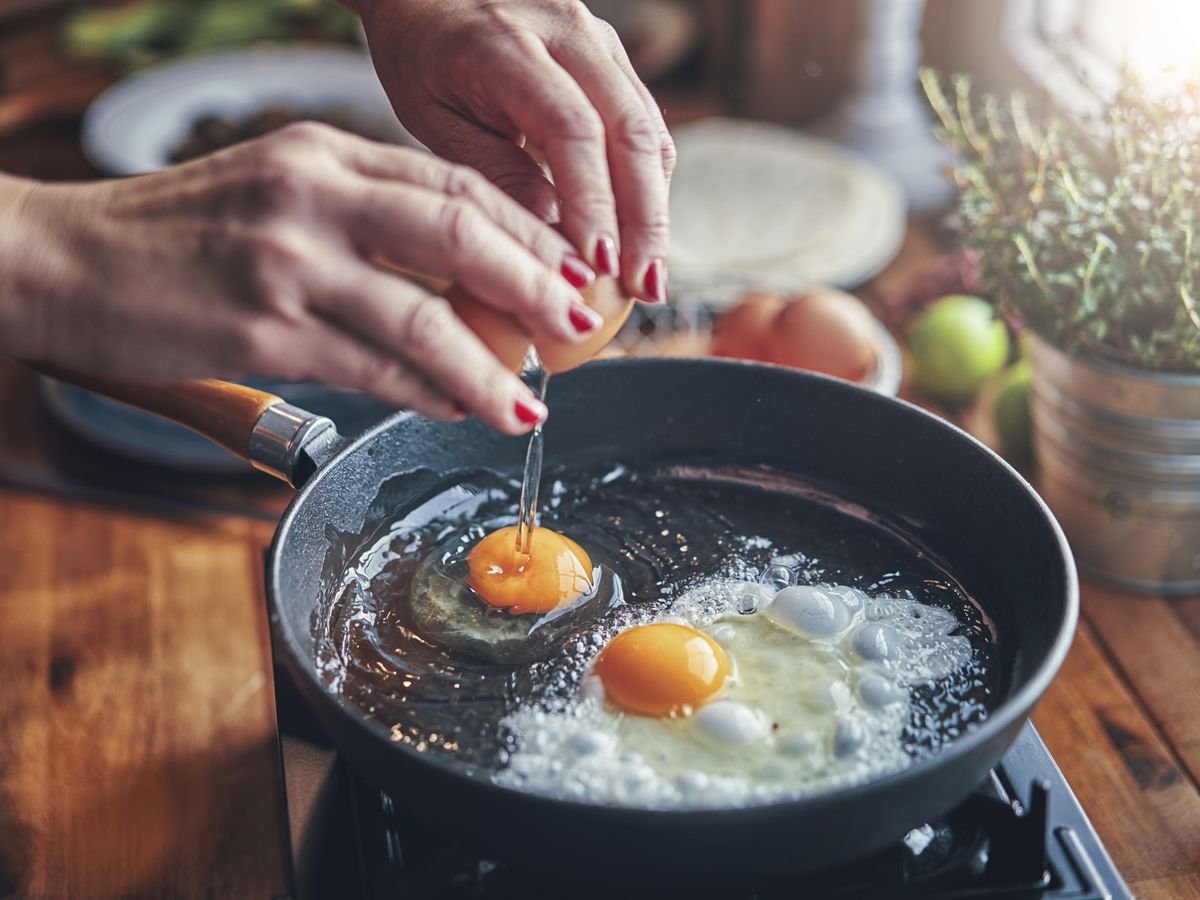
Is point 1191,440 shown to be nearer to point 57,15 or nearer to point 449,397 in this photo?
point 449,397

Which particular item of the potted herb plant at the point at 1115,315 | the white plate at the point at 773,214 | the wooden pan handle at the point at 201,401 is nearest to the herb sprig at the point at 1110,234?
the potted herb plant at the point at 1115,315

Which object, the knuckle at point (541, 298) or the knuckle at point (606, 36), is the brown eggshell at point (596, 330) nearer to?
the knuckle at point (541, 298)

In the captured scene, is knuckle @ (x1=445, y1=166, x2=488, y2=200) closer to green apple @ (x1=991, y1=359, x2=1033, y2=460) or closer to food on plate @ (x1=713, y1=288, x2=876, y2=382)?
food on plate @ (x1=713, y1=288, x2=876, y2=382)

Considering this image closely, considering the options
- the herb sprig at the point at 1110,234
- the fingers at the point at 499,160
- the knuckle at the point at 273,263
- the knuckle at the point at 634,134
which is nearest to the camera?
the knuckle at the point at 273,263

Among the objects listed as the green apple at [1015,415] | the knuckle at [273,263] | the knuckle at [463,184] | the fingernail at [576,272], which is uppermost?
the knuckle at [463,184]

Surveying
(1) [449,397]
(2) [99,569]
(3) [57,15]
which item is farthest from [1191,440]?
(3) [57,15]

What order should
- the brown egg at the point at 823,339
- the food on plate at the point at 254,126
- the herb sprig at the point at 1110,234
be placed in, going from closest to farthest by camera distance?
the herb sprig at the point at 1110,234
the brown egg at the point at 823,339
the food on plate at the point at 254,126
